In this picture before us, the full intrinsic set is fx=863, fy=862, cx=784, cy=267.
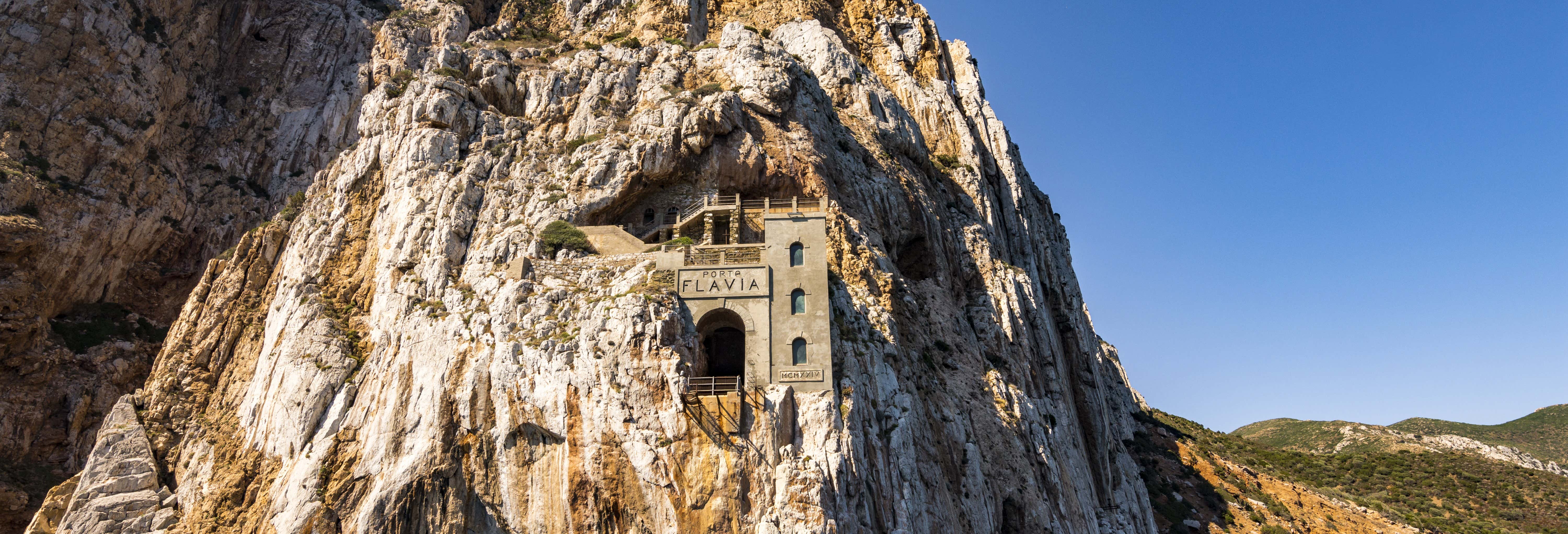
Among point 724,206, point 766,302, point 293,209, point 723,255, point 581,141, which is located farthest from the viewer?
point 293,209

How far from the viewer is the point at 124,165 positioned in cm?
5056

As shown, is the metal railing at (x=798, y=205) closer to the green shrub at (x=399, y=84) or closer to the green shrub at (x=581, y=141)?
the green shrub at (x=581, y=141)

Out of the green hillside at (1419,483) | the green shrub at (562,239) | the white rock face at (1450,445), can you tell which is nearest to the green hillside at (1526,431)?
the white rock face at (1450,445)

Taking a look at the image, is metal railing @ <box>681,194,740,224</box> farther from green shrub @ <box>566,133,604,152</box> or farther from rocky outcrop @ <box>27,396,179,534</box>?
rocky outcrop @ <box>27,396,179,534</box>

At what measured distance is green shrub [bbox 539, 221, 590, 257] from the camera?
36.6m

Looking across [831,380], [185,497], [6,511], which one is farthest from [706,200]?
[6,511]

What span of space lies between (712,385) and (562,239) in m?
10.2

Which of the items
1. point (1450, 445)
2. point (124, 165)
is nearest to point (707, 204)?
point (124, 165)

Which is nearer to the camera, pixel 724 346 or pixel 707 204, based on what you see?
pixel 724 346

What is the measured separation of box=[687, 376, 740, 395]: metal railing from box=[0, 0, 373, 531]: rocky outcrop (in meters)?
33.2

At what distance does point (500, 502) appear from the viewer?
30859mm

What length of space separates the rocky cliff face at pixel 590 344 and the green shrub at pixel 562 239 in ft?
2.71

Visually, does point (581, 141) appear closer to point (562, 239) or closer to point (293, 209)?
point (562, 239)

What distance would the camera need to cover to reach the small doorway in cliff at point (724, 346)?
3503 cm
